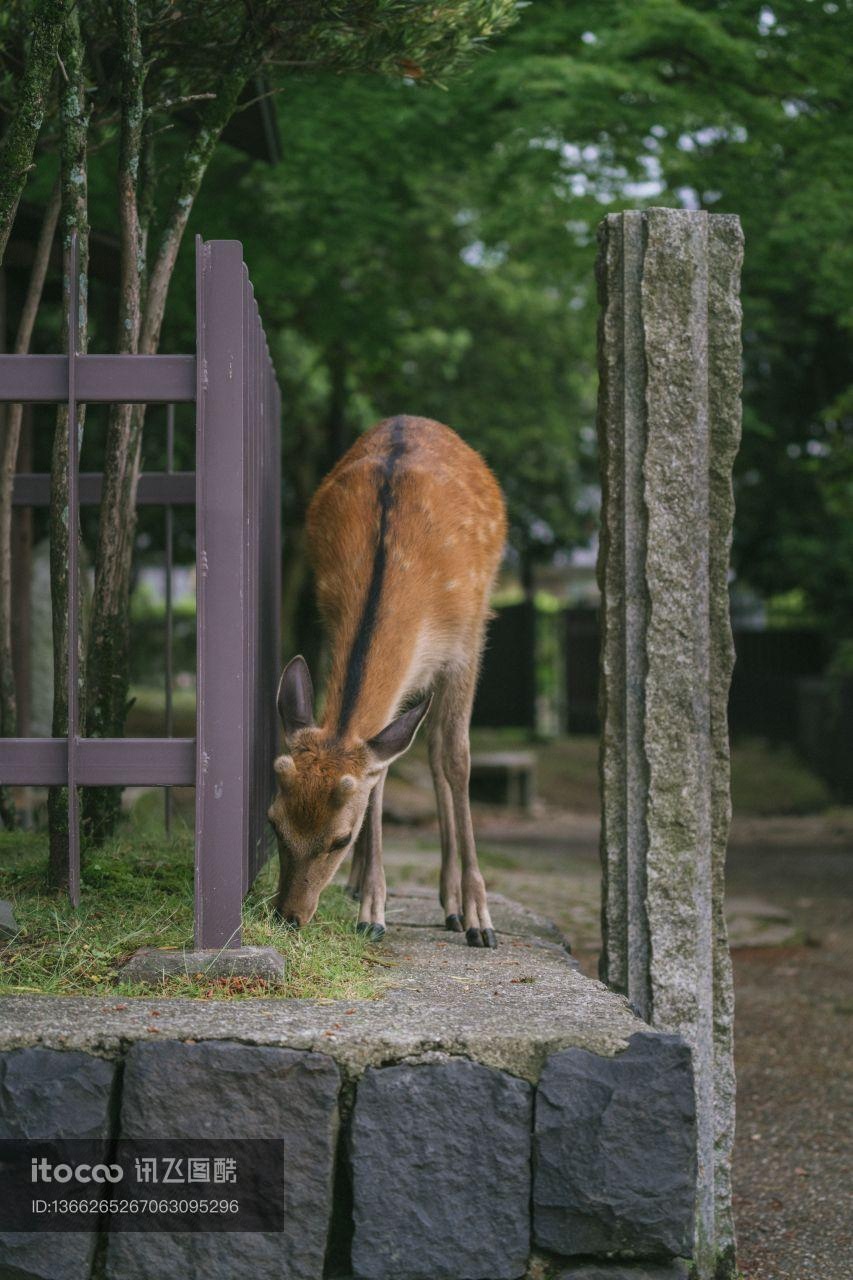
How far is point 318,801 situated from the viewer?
425 centimetres

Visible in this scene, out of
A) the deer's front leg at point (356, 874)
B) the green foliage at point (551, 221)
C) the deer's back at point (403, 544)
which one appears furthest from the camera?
the green foliage at point (551, 221)

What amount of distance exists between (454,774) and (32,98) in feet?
8.50

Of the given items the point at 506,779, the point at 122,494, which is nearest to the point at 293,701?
the point at 122,494

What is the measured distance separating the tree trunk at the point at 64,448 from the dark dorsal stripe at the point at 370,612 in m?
0.84

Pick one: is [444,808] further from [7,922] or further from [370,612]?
[7,922]

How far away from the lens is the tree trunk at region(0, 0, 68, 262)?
13.9 ft

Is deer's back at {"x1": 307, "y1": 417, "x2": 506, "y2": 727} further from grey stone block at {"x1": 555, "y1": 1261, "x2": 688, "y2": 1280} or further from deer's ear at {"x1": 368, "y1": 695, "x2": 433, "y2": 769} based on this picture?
grey stone block at {"x1": 555, "y1": 1261, "x2": 688, "y2": 1280}

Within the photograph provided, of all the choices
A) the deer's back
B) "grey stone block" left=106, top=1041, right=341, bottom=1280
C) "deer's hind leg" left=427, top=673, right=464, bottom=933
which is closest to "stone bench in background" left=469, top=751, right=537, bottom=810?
the deer's back

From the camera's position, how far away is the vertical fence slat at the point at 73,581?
12.6 feet

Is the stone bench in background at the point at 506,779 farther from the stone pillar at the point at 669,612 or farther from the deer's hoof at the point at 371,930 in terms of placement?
the stone pillar at the point at 669,612

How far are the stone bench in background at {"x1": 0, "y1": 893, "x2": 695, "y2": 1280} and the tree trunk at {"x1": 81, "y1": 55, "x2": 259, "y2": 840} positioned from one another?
5.86 feet

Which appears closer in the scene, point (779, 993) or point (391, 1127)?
point (391, 1127)

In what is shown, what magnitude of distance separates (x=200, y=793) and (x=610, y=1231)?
1.43 metres

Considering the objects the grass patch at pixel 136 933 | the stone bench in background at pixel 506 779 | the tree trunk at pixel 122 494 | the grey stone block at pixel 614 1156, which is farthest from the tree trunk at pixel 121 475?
the stone bench in background at pixel 506 779
